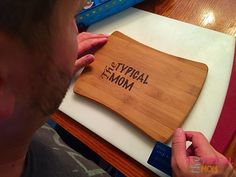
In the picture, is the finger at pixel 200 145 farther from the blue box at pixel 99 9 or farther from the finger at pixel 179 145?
the blue box at pixel 99 9

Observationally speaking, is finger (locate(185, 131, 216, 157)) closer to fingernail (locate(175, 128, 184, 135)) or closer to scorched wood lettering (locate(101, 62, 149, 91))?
fingernail (locate(175, 128, 184, 135))

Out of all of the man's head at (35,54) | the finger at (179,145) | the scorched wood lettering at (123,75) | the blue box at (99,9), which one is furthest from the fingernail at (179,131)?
the blue box at (99,9)

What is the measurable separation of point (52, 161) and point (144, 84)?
0.23 metres

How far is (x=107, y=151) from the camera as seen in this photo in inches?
25.7

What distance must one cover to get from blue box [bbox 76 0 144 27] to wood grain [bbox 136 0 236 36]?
0.05 m

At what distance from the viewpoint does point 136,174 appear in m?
0.62

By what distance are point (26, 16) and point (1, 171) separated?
0.85ft

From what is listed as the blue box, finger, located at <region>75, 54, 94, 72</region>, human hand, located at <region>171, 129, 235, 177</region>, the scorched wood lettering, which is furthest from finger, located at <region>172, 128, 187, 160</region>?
the blue box

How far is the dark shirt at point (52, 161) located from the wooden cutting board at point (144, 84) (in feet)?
0.37

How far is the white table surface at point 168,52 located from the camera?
2.10ft

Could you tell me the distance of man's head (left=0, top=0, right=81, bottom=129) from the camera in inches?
13.7

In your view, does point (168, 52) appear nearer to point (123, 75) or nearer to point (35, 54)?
point (123, 75)

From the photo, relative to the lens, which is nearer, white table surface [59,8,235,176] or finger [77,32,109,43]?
white table surface [59,8,235,176]

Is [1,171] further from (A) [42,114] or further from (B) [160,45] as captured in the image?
(B) [160,45]
